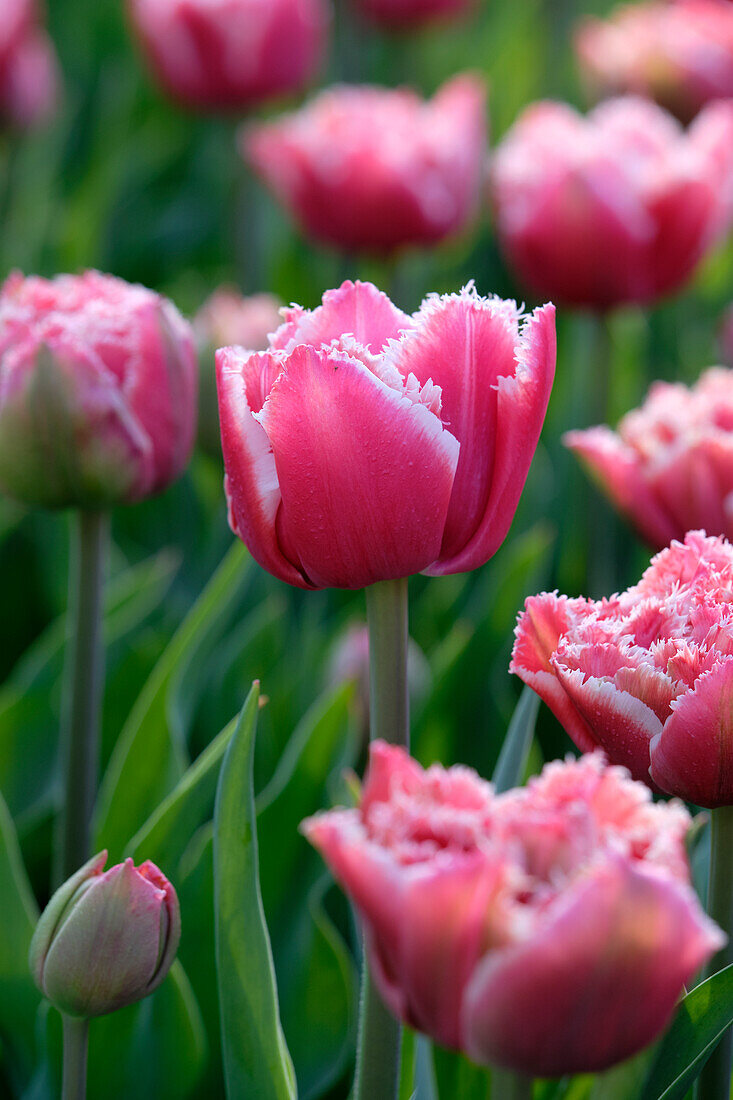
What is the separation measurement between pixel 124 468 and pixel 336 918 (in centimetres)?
34

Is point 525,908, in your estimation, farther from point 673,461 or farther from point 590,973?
point 673,461

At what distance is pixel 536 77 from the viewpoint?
254 cm

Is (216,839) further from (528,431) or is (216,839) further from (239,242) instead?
(239,242)

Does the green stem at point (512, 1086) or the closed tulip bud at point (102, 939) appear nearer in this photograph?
the green stem at point (512, 1086)

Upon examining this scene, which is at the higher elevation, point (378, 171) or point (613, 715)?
point (378, 171)

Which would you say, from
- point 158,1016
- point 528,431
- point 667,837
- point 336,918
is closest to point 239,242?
point 336,918

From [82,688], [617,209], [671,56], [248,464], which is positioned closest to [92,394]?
[82,688]

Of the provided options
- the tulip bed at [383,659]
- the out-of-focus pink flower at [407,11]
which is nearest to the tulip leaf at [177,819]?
the tulip bed at [383,659]

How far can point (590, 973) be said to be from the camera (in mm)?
302

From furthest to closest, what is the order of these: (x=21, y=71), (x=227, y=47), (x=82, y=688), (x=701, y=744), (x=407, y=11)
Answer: (x=407, y=11) → (x=21, y=71) → (x=227, y=47) → (x=82, y=688) → (x=701, y=744)

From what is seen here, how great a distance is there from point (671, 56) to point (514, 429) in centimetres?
157

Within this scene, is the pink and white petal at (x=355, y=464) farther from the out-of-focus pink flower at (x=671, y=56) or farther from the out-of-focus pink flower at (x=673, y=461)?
the out-of-focus pink flower at (x=671, y=56)

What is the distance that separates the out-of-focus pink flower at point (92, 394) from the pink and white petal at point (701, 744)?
359mm

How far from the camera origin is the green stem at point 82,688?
729 mm
